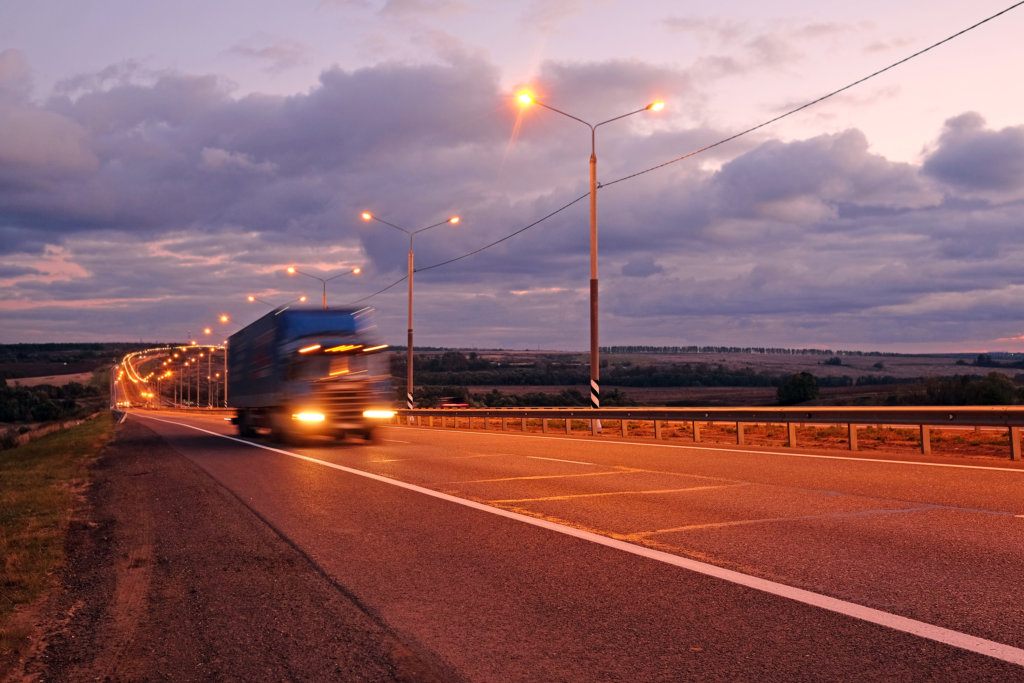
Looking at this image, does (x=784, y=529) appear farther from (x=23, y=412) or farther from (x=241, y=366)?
(x=23, y=412)

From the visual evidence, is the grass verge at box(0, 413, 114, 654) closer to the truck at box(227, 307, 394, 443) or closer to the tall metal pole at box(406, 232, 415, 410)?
the truck at box(227, 307, 394, 443)

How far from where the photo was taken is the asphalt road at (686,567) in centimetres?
468

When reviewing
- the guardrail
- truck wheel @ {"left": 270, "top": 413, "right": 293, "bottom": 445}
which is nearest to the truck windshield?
truck wheel @ {"left": 270, "top": 413, "right": 293, "bottom": 445}

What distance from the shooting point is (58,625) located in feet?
19.0

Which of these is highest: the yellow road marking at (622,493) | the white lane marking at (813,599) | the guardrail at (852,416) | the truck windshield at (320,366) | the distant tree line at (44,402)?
the truck windshield at (320,366)

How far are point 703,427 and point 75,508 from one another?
80.3 ft

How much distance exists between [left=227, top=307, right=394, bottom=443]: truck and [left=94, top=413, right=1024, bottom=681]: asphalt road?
374 inches

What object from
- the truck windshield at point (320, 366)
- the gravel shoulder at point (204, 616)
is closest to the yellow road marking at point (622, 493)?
the gravel shoulder at point (204, 616)

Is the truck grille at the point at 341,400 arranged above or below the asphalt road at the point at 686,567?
above

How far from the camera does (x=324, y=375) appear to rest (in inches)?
918

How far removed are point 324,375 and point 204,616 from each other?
17.7m

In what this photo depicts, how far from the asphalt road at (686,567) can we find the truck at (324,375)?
9.51 m

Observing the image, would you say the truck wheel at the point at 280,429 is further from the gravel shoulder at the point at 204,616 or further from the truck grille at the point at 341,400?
the gravel shoulder at the point at 204,616

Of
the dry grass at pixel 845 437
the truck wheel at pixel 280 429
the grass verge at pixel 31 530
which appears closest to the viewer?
the grass verge at pixel 31 530
